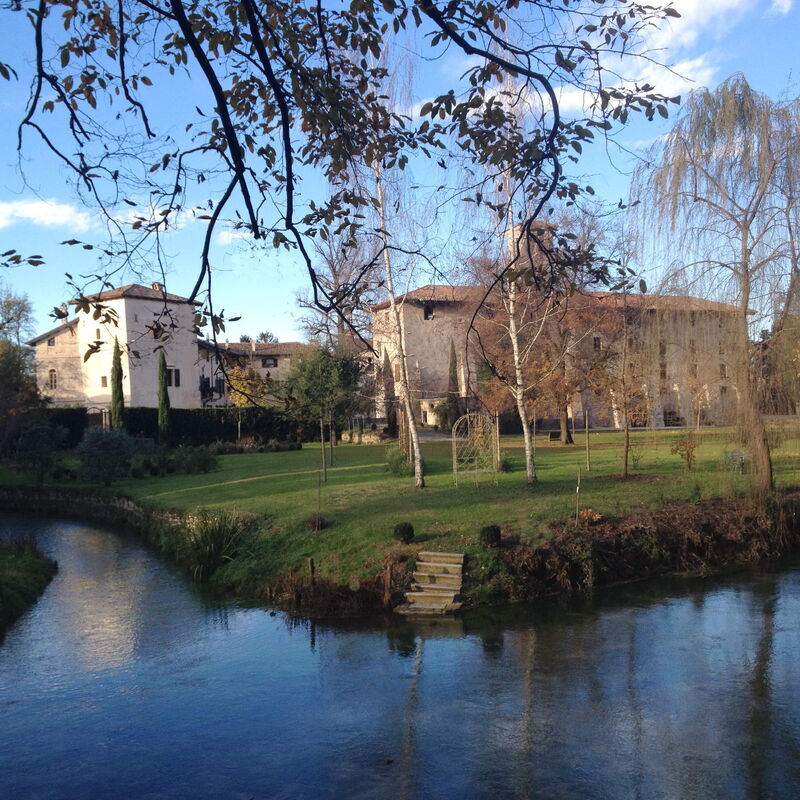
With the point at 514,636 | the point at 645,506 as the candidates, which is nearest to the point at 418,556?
the point at 514,636

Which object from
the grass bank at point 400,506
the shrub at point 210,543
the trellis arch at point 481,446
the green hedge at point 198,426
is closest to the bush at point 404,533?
the grass bank at point 400,506

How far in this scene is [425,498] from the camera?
61.2ft

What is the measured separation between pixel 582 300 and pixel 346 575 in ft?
57.1

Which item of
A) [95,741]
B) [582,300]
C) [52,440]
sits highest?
[582,300]

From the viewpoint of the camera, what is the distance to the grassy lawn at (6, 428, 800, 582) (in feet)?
50.5

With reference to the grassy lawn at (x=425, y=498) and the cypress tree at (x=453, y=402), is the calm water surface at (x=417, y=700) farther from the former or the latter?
the cypress tree at (x=453, y=402)

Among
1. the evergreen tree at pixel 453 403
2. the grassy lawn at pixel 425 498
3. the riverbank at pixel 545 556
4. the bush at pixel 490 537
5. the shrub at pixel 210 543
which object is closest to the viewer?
the riverbank at pixel 545 556

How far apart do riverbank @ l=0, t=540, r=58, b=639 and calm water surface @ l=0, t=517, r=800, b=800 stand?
0.47m

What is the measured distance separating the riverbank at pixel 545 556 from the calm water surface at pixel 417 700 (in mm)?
694

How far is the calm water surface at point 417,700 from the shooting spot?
296 inches

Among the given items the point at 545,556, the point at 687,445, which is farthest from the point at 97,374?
the point at 545,556

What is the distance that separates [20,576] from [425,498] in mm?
8842

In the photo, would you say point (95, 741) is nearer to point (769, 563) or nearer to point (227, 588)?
point (227, 588)

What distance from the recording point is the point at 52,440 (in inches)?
1169
